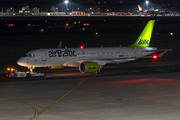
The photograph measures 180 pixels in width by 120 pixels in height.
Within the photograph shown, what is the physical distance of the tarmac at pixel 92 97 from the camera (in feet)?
76.5

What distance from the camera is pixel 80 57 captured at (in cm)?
4847

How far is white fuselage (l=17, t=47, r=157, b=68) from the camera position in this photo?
46.0 meters

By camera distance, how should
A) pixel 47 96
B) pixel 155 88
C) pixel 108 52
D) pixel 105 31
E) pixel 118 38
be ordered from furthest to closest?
1. pixel 105 31
2. pixel 118 38
3. pixel 108 52
4. pixel 155 88
5. pixel 47 96

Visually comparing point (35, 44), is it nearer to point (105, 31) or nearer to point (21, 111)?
point (105, 31)

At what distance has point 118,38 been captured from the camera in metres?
93.4

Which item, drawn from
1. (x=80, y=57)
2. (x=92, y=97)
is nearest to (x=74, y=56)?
(x=80, y=57)

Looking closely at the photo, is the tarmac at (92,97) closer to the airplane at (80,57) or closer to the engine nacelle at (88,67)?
the engine nacelle at (88,67)

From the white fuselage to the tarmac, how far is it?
7.69 ft

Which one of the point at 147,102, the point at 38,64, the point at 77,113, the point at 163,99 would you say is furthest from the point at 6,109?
the point at 38,64

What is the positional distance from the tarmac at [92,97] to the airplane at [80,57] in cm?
186

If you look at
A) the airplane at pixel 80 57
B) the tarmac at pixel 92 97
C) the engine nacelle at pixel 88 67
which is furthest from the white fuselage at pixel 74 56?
the tarmac at pixel 92 97

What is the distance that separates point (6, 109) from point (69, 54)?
76.6 feet

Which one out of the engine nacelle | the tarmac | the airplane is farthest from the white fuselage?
the tarmac

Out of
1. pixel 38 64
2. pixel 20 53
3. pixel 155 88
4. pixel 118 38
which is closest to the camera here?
pixel 155 88
